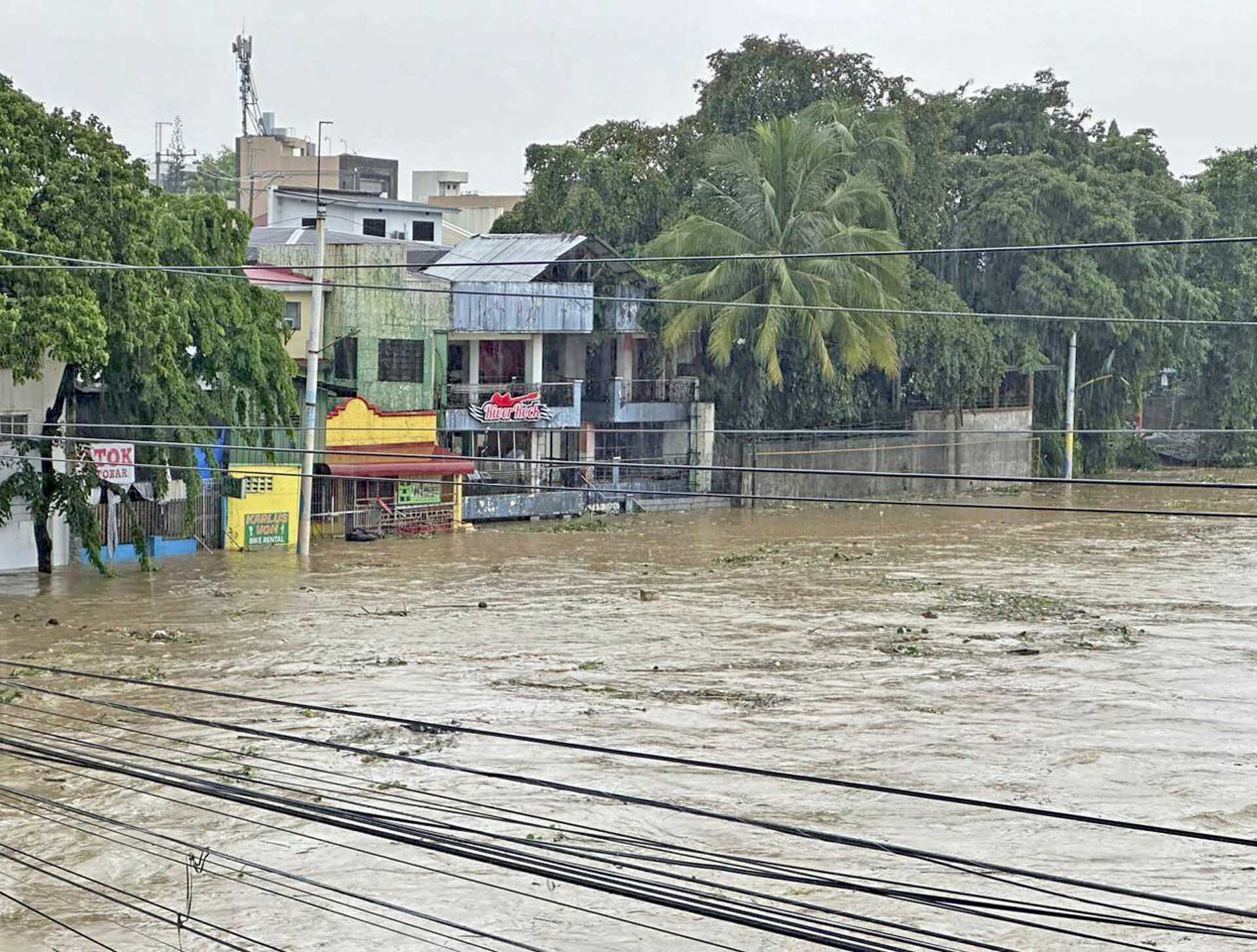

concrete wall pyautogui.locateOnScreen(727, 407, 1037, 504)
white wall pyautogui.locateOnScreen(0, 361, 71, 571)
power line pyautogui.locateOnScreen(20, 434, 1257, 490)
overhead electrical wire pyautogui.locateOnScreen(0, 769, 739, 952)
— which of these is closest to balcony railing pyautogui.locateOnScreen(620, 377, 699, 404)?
concrete wall pyautogui.locateOnScreen(727, 407, 1037, 504)

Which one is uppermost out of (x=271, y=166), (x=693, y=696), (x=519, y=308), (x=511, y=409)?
(x=271, y=166)

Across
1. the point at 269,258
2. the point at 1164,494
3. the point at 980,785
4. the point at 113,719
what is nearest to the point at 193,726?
the point at 113,719

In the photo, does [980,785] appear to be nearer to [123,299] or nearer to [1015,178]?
[123,299]

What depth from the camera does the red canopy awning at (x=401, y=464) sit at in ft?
110

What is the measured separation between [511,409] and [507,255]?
13.4ft

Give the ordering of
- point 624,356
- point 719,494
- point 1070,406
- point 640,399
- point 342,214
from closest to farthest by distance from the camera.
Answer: point 719,494 → point 640,399 → point 624,356 → point 342,214 → point 1070,406

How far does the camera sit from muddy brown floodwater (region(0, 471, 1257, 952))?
41.8ft

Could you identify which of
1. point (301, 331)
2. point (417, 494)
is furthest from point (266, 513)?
point (301, 331)

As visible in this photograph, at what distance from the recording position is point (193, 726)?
17.5m

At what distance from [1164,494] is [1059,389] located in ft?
21.0

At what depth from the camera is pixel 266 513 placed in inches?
1235

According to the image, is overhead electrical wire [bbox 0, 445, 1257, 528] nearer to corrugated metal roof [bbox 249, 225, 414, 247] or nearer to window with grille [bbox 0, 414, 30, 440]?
window with grille [bbox 0, 414, 30, 440]

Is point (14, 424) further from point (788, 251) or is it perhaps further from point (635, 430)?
point (788, 251)

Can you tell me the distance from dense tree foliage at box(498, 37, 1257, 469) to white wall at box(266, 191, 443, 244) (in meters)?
2.90
